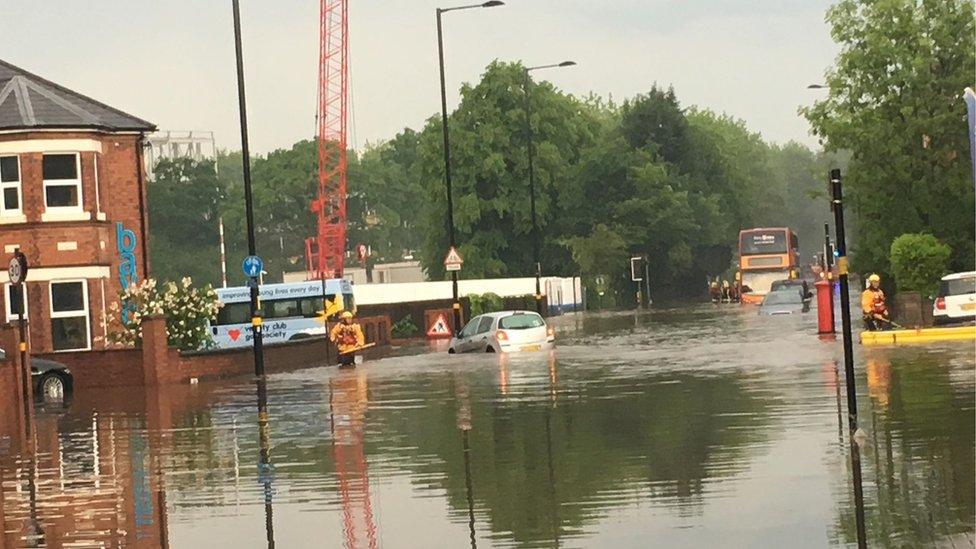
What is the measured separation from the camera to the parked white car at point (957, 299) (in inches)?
1699

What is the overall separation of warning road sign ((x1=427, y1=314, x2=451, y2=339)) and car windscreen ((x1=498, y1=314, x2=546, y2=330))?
22304mm

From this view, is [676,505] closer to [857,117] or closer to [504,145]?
[857,117]

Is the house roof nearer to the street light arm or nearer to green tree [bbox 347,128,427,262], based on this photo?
the street light arm

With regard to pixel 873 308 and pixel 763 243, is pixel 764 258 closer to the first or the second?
pixel 763 243

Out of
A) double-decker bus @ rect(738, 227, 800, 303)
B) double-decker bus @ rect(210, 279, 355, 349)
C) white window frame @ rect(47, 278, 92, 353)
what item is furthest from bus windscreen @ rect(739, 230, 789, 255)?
white window frame @ rect(47, 278, 92, 353)

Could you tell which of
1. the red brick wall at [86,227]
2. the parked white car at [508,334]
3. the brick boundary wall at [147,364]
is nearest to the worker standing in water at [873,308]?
the parked white car at [508,334]

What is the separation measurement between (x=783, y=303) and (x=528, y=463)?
55.7 metres

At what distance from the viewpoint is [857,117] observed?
201 ft

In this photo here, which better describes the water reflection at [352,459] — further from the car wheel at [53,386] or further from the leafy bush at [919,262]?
the leafy bush at [919,262]

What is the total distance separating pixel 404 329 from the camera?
76625 mm

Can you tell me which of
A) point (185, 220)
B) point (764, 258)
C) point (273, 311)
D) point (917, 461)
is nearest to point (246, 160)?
point (917, 461)

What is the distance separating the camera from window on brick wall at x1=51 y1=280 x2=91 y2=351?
162 ft

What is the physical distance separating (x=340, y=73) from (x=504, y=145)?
1412cm

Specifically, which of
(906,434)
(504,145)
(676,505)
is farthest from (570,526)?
(504,145)
